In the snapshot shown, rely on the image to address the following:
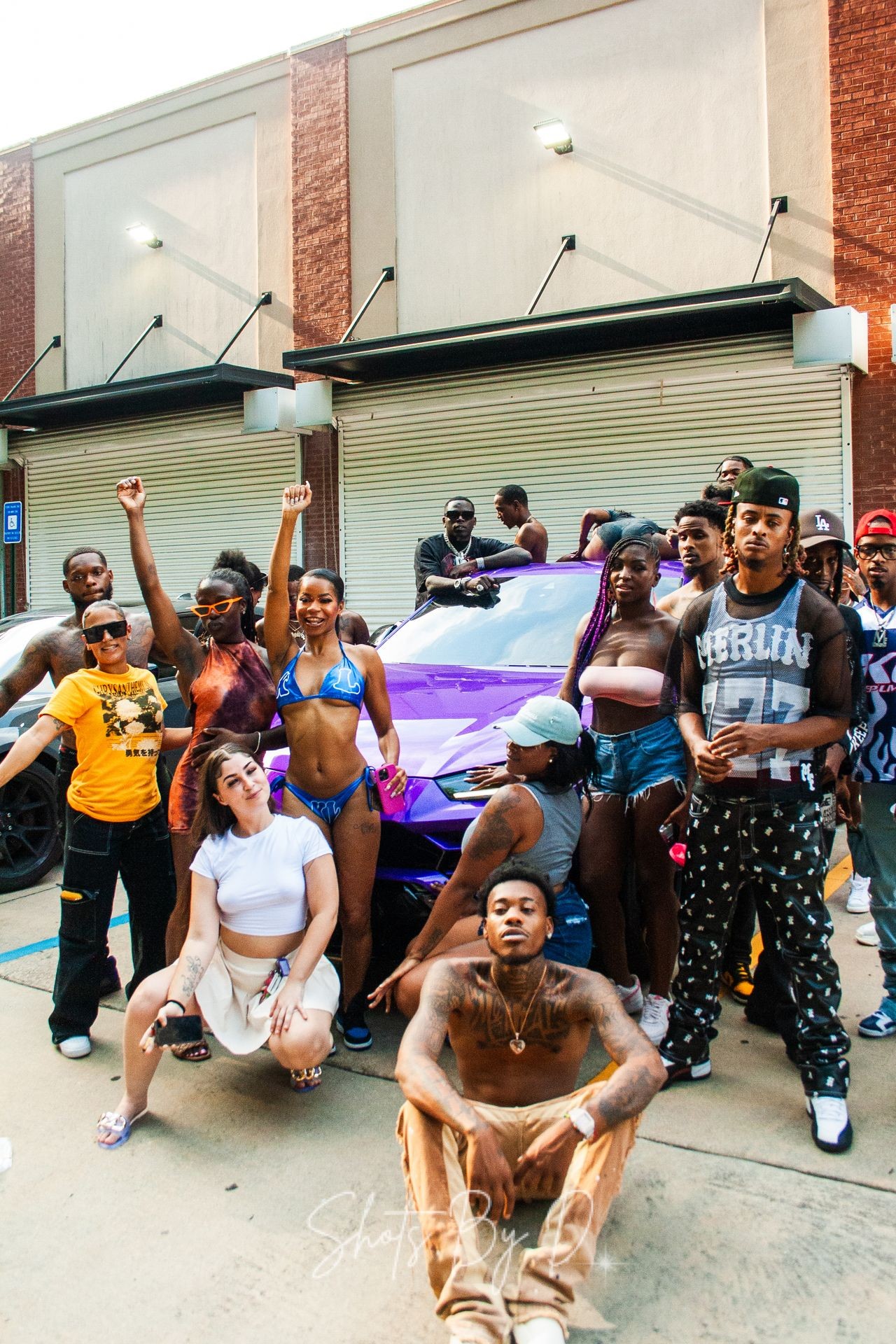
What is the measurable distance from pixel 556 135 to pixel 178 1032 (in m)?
11.5

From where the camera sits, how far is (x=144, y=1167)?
10.6 ft

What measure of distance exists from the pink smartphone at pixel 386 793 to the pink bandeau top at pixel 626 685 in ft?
2.57

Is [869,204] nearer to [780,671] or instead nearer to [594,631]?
[594,631]

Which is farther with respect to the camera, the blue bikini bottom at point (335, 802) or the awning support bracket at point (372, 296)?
the awning support bracket at point (372, 296)

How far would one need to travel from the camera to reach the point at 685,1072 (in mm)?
3631

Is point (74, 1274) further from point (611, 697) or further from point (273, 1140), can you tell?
point (611, 697)

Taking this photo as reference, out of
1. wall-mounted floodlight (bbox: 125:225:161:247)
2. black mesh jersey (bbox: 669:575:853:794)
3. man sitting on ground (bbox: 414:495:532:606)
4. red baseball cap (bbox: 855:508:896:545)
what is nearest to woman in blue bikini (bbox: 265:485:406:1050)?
black mesh jersey (bbox: 669:575:853:794)

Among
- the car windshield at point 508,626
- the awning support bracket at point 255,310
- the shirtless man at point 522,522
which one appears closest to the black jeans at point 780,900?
the car windshield at point 508,626

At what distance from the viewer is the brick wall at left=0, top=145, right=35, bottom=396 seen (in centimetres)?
1762

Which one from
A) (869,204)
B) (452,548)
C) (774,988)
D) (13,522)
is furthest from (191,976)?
(13,522)

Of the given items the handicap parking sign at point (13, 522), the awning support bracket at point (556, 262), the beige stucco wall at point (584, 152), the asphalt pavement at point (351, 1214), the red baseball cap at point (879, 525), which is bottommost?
the asphalt pavement at point (351, 1214)

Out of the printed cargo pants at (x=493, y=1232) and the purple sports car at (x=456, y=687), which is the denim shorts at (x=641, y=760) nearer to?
the purple sports car at (x=456, y=687)

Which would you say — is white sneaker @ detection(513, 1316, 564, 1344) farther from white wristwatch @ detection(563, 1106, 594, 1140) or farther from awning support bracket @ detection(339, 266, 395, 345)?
awning support bracket @ detection(339, 266, 395, 345)

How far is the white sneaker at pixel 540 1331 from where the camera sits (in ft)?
7.49
